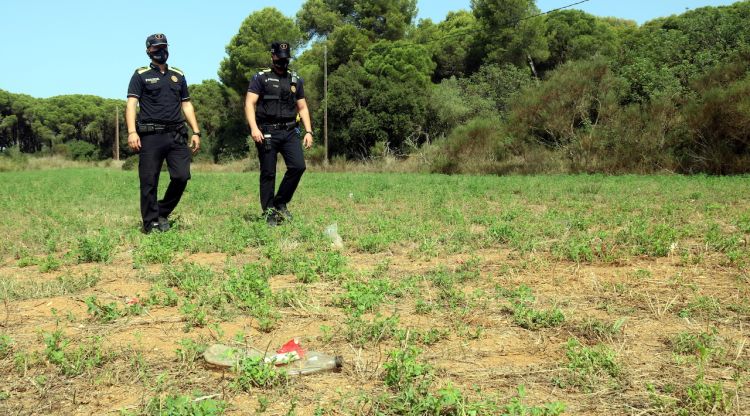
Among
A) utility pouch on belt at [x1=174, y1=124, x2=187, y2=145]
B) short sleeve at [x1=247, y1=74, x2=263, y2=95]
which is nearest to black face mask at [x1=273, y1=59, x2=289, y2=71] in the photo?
short sleeve at [x1=247, y1=74, x2=263, y2=95]

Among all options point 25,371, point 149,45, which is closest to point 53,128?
point 149,45

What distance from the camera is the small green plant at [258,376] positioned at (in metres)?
2.37

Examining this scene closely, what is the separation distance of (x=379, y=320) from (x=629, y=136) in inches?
721

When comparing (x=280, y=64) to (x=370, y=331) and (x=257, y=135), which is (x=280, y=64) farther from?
(x=370, y=331)

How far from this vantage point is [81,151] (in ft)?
173

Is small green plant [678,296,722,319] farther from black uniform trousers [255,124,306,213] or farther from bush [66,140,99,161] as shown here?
bush [66,140,99,161]

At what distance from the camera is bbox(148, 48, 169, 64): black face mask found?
6.44 metres

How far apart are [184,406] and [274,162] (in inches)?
208

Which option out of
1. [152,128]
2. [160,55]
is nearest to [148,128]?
[152,128]

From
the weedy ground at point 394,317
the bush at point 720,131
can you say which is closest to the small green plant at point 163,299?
the weedy ground at point 394,317

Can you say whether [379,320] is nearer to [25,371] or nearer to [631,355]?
[631,355]

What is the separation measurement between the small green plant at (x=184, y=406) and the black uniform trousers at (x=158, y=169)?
457cm

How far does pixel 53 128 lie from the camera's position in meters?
58.4

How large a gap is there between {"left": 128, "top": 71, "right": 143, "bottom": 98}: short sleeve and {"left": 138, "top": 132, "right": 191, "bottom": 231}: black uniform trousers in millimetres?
456
